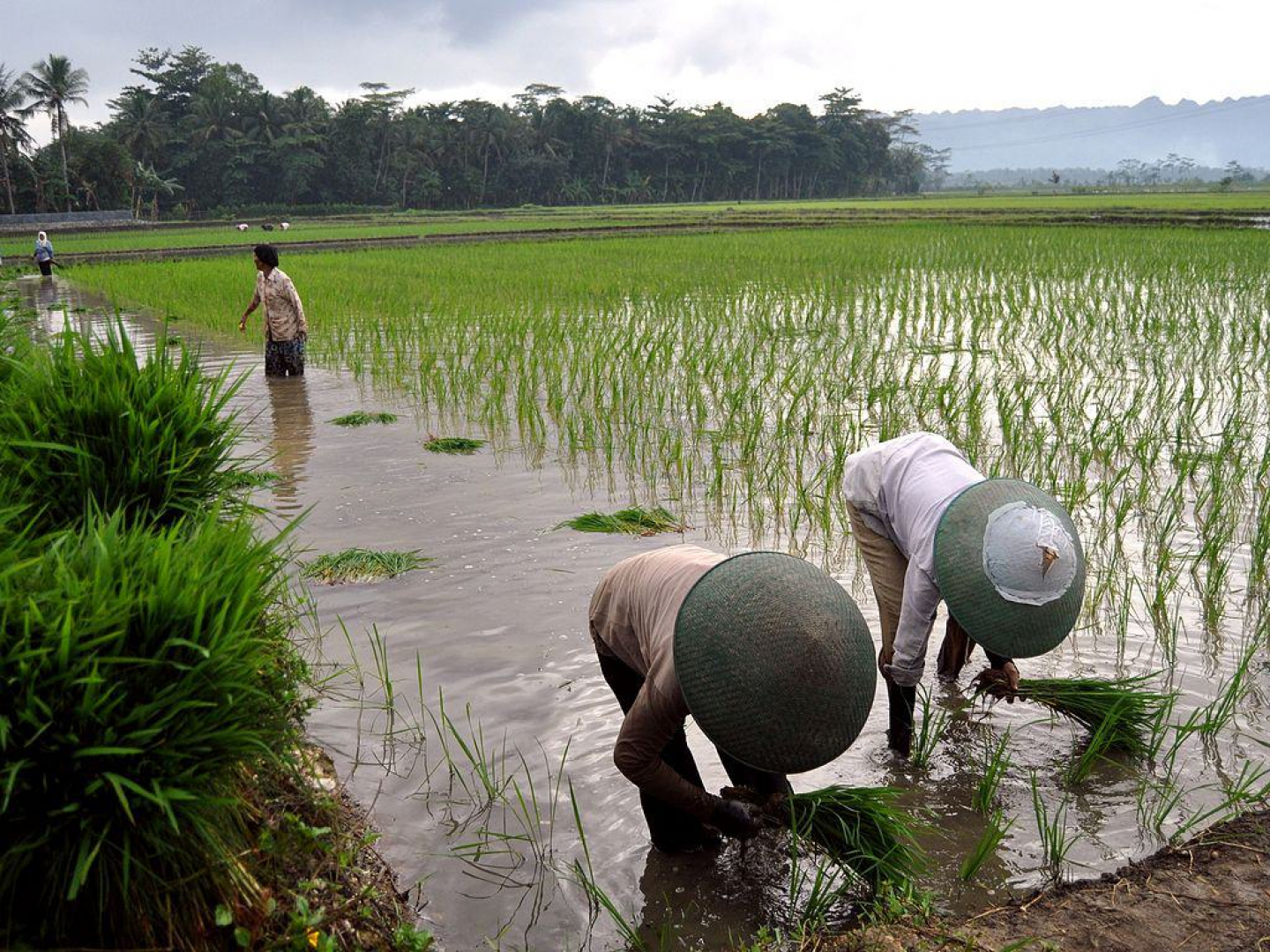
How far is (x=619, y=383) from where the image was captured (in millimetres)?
7133

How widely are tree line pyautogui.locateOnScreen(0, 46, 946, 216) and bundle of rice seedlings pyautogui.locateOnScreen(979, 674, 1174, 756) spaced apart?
41052 millimetres

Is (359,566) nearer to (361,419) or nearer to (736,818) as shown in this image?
(736,818)

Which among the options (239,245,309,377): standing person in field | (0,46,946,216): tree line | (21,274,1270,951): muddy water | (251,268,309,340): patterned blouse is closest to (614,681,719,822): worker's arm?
(21,274,1270,951): muddy water

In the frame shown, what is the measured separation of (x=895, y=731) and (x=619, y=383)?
4.77 m

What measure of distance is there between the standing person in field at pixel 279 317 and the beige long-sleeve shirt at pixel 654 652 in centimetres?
577

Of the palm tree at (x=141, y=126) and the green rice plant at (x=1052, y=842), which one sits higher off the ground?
the palm tree at (x=141, y=126)

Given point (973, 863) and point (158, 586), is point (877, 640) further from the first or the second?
point (158, 586)

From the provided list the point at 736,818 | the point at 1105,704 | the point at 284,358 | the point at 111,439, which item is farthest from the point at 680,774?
the point at 284,358

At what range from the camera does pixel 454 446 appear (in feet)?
19.3

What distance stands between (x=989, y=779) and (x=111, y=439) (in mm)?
2339

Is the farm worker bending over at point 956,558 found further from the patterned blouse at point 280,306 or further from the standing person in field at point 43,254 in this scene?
the standing person in field at point 43,254

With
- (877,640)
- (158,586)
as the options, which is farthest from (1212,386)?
(158,586)

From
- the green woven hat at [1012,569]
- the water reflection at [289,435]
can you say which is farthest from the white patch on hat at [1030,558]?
the water reflection at [289,435]

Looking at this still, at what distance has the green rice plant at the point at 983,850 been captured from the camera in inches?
81.0
